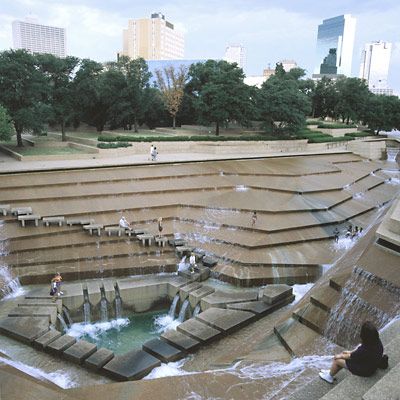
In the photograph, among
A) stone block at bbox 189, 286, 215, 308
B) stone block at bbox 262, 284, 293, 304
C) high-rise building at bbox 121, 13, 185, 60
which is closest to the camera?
stone block at bbox 262, 284, 293, 304

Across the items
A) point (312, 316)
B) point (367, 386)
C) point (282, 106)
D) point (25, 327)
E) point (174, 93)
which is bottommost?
point (25, 327)

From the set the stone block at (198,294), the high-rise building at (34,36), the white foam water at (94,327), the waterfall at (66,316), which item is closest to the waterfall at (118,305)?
the white foam water at (94,327)

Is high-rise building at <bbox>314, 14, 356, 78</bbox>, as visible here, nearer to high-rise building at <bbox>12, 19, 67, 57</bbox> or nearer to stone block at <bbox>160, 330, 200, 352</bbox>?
high-rise building at <bbox>12, 19, 67, 57</bbox>

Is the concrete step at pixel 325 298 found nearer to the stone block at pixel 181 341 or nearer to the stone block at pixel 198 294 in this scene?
→ the stone block at pixel 181 341

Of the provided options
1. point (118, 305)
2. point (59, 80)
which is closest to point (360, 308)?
point (118, 305)

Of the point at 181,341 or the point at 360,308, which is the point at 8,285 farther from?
the point at 360,308

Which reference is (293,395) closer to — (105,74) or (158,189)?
(158,189)

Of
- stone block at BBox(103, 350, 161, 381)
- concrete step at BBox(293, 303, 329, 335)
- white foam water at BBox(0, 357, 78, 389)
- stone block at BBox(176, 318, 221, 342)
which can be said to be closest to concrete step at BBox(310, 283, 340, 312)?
concrete step at BBox(293, 303, 329, 335)
